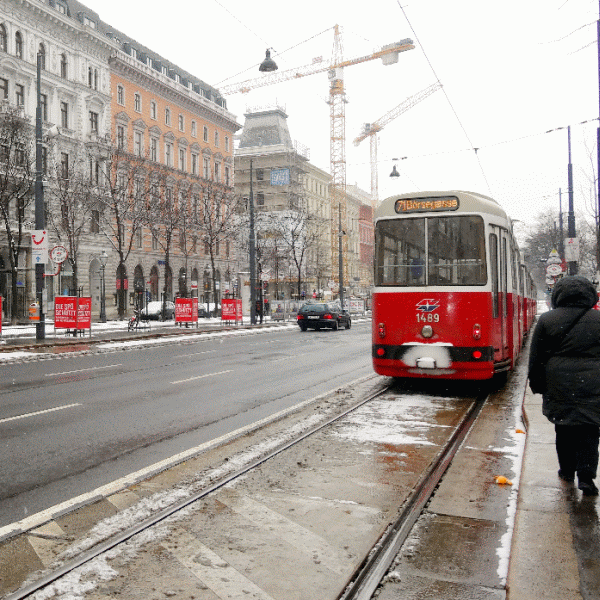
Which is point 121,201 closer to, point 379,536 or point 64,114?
point 64,114

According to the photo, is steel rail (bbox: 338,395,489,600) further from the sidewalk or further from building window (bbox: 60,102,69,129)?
building window (bbox: 60,102,69,129)

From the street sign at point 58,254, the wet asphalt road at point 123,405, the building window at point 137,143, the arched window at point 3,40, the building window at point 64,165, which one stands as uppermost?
the arched window at point 3,40

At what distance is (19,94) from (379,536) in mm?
46525

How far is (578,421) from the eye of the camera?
16.3 feet

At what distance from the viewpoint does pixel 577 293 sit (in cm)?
506

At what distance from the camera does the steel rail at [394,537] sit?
3.67 meters

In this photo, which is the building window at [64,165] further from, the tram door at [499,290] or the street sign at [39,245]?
the tram door at [499,290]

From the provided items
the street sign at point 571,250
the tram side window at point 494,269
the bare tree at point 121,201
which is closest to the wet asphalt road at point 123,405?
the tram side window at point 494,269

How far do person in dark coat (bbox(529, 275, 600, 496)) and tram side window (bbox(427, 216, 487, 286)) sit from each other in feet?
17.2

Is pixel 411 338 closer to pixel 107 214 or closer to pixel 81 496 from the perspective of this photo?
pixel 81 496

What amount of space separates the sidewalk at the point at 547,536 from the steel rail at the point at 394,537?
699 millimetres

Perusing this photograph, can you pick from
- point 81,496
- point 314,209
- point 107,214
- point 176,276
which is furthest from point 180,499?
point 314,209

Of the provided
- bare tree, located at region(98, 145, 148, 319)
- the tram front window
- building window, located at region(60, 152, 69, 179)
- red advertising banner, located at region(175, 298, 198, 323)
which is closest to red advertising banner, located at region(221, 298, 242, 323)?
red advertising banner, located at region(175, 298, 198, 323)

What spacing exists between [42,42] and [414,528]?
160 ft
